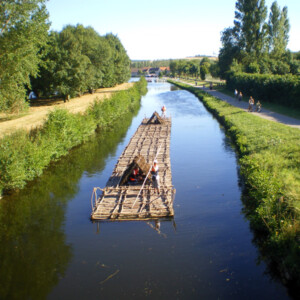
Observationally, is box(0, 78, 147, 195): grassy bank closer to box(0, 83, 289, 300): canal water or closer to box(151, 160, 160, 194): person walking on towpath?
box(0, 83, 289, 300): canal water

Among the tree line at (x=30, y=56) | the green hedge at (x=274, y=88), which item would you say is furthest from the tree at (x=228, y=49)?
the tree line at (x=30, y=56)

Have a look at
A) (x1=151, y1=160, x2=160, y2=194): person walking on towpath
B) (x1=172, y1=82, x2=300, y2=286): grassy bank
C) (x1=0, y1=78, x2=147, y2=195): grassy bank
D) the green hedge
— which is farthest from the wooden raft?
the green hedge

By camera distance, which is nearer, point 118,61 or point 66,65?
point 66,65

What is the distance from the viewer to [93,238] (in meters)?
12.9

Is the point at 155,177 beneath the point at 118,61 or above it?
beneath

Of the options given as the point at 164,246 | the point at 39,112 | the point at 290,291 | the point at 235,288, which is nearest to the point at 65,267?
the point at 164,246

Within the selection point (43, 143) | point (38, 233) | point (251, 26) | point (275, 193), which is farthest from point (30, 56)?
point (251, 26)

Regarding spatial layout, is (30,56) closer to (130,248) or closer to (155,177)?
(155,177)

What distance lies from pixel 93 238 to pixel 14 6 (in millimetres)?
22032

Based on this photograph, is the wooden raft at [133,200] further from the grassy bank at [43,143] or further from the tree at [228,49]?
the tree at [228,49]

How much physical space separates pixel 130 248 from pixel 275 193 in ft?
19.8

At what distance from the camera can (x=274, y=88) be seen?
39094 mm

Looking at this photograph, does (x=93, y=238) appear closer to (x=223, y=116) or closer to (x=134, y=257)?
(x=134, y=257)

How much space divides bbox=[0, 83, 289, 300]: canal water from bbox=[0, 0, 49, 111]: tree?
41.5 ft
